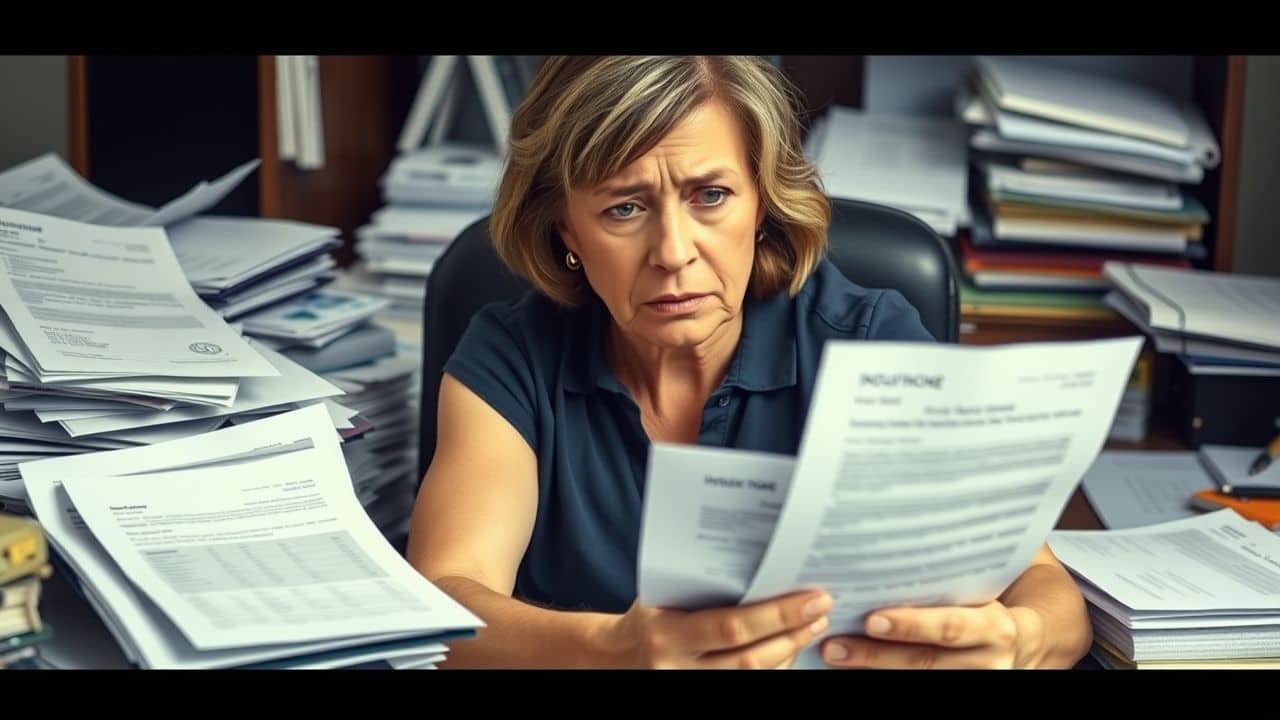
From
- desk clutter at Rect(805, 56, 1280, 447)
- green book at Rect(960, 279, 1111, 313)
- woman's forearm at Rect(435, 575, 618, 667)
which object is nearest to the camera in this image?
woman's forearm at Rect(435, 575, 618, 667)

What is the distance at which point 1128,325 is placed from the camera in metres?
2.13

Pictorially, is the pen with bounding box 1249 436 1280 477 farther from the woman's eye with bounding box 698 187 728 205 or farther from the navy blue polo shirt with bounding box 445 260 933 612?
the woman's eye with bounding box 698 187 728 205

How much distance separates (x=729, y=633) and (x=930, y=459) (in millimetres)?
187

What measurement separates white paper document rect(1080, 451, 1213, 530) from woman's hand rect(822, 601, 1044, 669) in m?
0.63

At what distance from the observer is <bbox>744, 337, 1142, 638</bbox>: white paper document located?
886 mm

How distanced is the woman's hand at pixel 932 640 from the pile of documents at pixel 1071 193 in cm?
113

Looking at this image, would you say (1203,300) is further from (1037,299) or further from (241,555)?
(241,555)

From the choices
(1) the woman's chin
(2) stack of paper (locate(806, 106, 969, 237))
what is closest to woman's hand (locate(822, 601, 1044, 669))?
(1) the woman's chin

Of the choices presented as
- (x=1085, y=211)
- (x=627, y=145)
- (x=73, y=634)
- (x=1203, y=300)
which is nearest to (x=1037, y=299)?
(x=1085, y=211)

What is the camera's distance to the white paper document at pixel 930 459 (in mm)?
886

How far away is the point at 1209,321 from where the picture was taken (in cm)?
188

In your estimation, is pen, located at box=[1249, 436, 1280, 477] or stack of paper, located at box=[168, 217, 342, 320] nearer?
stack of paper, located at box=[168, 217, 342, 320]
